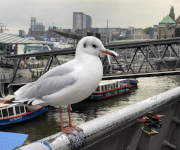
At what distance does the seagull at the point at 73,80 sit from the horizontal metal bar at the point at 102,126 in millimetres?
387

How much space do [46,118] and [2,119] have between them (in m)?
3.91

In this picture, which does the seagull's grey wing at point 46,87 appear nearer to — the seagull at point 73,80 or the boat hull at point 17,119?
the seagull at point 73,80

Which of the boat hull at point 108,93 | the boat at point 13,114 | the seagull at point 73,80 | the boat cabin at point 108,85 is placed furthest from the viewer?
the boat cabin at point 108,85

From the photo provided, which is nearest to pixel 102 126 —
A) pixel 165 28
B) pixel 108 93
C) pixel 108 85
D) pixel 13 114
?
pixel 13 114

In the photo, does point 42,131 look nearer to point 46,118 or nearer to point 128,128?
point 46,118

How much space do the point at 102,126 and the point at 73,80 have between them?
0.72m

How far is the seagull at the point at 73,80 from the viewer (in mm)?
2660

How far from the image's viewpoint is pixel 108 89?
35.2m

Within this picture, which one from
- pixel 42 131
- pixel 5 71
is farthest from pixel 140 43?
pixel 5 71

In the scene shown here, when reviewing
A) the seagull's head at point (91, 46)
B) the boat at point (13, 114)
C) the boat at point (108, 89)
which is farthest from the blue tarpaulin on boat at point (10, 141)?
the boat at point (108, 89)

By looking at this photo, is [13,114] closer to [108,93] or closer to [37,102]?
[108,93]

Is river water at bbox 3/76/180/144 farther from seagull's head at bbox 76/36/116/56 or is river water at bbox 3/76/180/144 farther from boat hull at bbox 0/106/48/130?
seagull's head at bbox 76/36/116/56

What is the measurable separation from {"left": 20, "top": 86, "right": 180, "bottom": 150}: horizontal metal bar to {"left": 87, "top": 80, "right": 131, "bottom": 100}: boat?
93.2 ft

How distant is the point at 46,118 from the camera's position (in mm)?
22859
